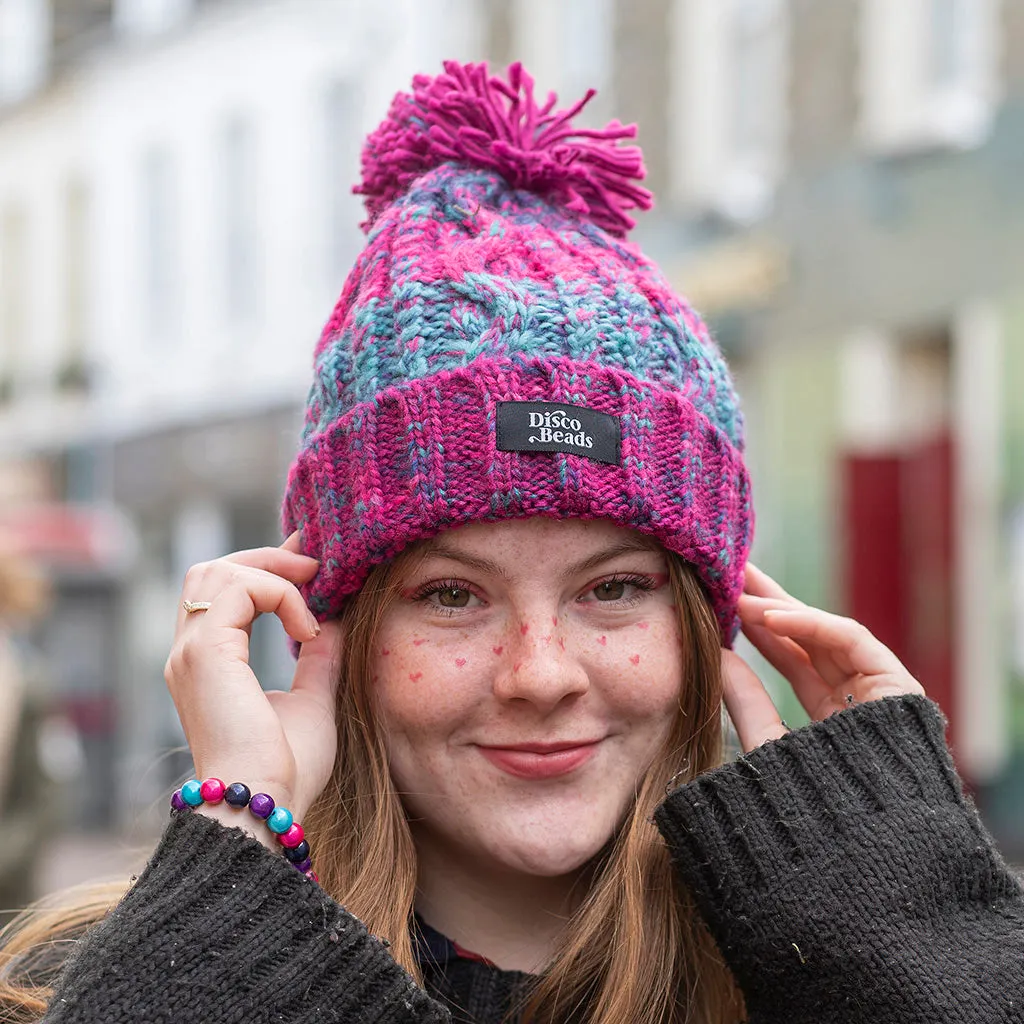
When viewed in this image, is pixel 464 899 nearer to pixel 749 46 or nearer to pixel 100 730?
pixel 749 46

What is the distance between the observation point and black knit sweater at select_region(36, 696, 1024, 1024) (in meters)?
1.97

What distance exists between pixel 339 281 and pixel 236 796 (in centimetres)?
1323

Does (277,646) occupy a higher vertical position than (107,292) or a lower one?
lower

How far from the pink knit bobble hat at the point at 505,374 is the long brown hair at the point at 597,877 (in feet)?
0.33

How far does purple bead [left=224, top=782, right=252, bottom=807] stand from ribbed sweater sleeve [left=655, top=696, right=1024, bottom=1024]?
24.3 inches

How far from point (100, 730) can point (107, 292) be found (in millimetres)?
5932

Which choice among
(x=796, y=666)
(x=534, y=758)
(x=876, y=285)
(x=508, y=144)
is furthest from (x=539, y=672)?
(x=876, y=285)

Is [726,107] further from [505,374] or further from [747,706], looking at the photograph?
[505,374]

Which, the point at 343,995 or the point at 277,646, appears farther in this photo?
the point at 277,646

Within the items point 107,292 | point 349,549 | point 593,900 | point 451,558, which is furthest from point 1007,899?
point 107,292

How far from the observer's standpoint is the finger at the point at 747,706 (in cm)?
248

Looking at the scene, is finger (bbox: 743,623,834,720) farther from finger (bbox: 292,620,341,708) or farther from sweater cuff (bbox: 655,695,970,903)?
finger (bbox: 292,620,341,708)

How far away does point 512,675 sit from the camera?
2184mm

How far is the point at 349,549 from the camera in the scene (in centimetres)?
229
